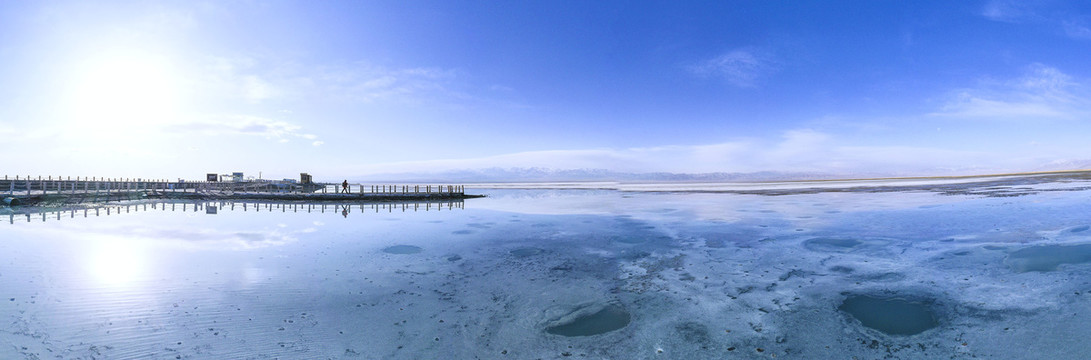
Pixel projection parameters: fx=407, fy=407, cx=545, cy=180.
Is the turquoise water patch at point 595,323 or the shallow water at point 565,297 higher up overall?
the shallow water at point 565,297

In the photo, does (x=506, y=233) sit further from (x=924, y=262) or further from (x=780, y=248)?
(x=924, y=262)

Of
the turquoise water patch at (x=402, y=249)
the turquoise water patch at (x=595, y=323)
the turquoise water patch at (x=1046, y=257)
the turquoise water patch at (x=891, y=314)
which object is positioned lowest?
the turquoise water patch at (x=595, y=323)

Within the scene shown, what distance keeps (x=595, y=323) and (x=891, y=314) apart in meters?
4.78

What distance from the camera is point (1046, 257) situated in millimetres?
9508

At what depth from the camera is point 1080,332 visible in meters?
5.45

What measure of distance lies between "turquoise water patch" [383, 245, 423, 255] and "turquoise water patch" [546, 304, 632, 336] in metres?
7.92

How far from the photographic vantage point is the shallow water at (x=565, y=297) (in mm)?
5645

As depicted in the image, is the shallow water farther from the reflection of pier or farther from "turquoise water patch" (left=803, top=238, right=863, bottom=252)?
the reflection of pier

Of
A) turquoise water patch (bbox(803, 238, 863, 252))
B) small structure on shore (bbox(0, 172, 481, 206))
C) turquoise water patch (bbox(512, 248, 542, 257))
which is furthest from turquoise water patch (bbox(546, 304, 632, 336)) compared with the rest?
small structure on shore (bbox(0, 172, 481, 206))

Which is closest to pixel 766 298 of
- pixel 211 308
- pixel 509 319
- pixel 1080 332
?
pixel 1080 332

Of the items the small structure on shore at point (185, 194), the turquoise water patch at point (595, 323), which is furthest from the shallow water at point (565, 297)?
the small structure on shore at point (185, 194)

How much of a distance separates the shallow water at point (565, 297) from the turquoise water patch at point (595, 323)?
4 centimetres

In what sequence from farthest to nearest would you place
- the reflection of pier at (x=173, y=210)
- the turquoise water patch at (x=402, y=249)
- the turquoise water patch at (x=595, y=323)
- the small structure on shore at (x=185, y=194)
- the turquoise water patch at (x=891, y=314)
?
the small structure on shore at (x=185, y=194) < the reflection of pier at (x=173, y=210) < the turquoise water patch at (x=402, y=249) < the turquoise water patch at (x=595, y=323) < the turquoise water patch at (x=891, y=314)

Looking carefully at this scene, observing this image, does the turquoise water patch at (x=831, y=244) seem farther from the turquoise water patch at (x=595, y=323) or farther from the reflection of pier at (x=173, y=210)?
the reflection of pier at (x=173, y=210)
